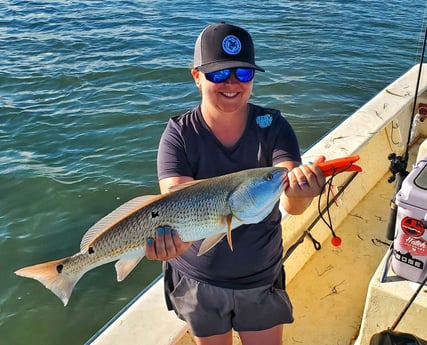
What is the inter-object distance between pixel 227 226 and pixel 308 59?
388 inches

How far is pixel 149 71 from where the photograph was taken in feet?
33.2

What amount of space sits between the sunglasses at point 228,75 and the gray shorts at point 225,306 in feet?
3.52

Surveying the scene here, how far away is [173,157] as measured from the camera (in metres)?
2.55

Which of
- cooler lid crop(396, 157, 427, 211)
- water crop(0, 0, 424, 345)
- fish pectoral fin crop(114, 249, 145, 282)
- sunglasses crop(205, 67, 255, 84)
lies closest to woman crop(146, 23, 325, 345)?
sunglasses crop(205, 67, 255, 84)

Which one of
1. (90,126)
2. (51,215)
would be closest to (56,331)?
(51,215)

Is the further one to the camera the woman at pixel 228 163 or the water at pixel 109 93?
the water at pixel 109 93

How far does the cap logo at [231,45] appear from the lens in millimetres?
2457

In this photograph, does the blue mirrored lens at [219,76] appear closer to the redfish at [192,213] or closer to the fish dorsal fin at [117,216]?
the redfish at [192,213]

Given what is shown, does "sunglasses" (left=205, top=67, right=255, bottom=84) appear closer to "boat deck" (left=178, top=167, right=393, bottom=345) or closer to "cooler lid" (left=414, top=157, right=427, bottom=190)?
"cooler lid" (left=414, top=157, right=427, bottom=190)

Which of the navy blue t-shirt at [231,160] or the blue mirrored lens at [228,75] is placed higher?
the blue mirrored lens at [228,75]

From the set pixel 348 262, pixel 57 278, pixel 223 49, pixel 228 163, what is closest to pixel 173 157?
pixel 228 163

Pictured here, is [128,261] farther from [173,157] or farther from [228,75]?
[228,75]

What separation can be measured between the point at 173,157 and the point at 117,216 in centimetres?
43

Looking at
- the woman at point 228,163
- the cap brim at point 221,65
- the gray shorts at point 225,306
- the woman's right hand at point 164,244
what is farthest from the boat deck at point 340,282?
the cap brim at point 221,65
